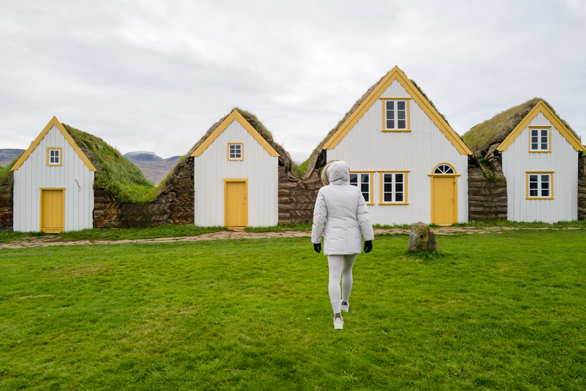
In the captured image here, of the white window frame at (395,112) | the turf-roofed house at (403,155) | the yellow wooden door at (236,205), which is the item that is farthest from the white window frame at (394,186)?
the yellow wooden door at (236,205)

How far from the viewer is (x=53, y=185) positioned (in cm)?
1631

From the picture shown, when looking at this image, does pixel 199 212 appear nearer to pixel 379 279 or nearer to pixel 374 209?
pixel 374 209

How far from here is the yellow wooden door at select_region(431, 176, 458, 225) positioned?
16.6 meters

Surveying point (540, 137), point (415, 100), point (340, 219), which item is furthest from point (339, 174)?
point (540, 137)

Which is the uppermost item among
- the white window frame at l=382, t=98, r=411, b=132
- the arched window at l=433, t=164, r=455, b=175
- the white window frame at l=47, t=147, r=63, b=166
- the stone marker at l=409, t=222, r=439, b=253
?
the white window frame at l=382, t=98, r=411, b=132

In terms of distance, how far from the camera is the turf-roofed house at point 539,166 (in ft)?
56.0

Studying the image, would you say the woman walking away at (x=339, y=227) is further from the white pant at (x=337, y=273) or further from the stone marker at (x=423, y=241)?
the stone marker at (x=423, y=241)

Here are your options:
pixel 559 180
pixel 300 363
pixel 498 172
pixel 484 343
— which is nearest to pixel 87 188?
pixel 300 363

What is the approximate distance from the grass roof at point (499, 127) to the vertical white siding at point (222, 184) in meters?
11.7

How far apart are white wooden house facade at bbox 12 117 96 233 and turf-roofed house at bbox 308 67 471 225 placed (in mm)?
11985

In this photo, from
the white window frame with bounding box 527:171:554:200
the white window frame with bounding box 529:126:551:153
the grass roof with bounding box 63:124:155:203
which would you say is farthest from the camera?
the white window frame with bounding box 529:126:551:153

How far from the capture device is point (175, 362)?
3.52 meters

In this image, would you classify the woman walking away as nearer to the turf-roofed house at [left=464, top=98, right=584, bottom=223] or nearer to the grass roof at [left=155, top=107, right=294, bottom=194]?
the grass roof at [left=155, top=107, right=294, bottom=194]

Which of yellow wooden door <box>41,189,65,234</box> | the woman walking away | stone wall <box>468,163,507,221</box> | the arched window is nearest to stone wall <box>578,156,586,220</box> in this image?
stone wall <box>468,163,507,221</box>
